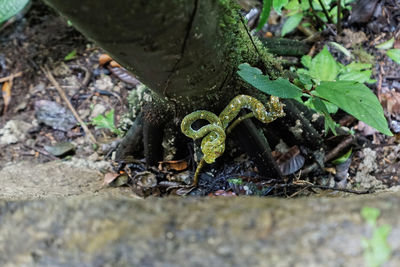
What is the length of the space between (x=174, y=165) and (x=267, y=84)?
47.4 inches

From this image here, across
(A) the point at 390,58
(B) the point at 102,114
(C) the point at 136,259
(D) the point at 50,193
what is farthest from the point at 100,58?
(C) the point at 136,259

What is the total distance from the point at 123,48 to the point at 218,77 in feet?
1.91

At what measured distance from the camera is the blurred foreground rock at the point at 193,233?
814 millimetres

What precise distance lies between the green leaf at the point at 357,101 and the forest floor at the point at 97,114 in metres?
0.51

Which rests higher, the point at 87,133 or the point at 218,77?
the point at 218,77

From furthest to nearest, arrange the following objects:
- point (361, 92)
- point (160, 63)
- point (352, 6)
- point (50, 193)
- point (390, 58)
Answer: point (352, 6) → point (390, 58) → point (50, 193) → point (361, 92) → point (160, 63)

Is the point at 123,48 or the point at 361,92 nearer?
the point at 123,48

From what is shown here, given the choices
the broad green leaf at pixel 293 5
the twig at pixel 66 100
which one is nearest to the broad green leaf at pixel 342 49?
the broad green leaf at pixel 293 5

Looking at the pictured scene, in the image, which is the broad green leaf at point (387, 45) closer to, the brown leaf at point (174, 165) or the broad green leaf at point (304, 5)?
the broad green leaf at point (304, 5)

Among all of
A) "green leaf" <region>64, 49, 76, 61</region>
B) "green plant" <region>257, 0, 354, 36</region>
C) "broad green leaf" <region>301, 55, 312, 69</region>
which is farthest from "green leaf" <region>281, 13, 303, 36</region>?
"green leaf" <region>64, 49, 76, 61</region>

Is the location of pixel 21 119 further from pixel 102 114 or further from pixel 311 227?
pixel 311 227

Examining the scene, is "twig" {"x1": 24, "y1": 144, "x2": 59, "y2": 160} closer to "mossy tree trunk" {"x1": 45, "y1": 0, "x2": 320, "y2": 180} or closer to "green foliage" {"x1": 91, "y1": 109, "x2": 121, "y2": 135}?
"green foliage" {"x1": 91, "y1": 109, "x2": 121, "y2": 135}

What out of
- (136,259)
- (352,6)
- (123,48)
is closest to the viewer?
(136,259)

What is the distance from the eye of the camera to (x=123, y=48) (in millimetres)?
1479
